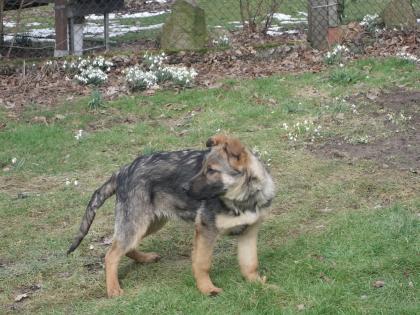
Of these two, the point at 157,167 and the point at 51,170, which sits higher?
the point at 157,167

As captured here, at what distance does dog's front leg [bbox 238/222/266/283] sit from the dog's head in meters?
0.41

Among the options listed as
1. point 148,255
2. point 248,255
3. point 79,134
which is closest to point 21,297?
point 148,255

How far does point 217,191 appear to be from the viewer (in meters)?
4.95

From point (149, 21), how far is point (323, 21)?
24.3 ft

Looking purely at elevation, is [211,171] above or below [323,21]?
below

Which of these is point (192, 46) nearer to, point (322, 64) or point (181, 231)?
point (322, 64)

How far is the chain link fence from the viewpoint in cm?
1241

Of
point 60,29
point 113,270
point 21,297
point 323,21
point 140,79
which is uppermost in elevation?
point 323,21

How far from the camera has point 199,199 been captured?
199 inches

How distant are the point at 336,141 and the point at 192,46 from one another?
5.27 metres

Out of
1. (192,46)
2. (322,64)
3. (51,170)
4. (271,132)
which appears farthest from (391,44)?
(51,170)

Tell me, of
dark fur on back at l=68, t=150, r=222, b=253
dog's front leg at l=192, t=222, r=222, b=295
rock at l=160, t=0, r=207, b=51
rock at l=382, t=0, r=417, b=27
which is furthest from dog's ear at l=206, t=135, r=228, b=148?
rock at l=382, t=0, r=417, b=27

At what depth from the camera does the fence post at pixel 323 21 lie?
12.1 metres

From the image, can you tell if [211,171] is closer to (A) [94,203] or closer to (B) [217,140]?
(B) [217,140]
